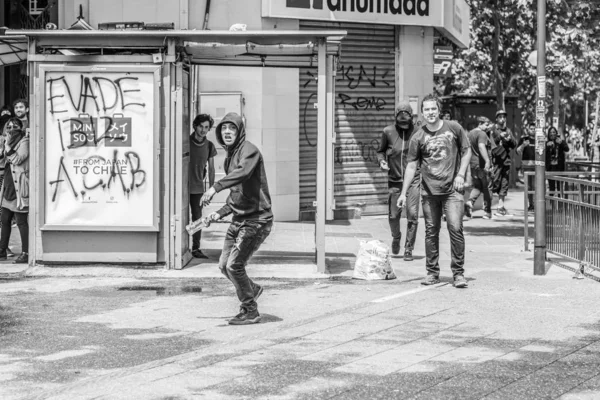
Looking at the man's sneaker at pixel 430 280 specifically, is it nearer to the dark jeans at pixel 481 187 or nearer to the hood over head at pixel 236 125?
the hood over head at pixel 236 125

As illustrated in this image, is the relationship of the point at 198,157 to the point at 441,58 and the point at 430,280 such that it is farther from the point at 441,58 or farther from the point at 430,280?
the point at 441,58

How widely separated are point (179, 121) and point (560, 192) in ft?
13.4

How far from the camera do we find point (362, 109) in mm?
18609

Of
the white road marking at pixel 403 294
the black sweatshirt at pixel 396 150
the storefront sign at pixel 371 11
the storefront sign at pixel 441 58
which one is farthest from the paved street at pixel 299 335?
the storefront sign at pixel 441 58

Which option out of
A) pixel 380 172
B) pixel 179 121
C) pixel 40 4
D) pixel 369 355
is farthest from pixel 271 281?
pixel 40 4

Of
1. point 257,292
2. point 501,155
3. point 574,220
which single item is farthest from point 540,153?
point 501,155

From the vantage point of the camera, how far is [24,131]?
12539 mm

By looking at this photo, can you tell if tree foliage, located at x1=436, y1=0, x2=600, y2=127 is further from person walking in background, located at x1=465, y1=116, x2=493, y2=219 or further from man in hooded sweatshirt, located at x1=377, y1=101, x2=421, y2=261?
man in hooded sweatshirt, located at x1=377, y1=101, x2=421, y2=261

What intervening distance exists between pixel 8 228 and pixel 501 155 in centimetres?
1111

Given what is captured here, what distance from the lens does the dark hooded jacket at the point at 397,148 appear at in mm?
12898

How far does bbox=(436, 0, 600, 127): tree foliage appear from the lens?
2672 centimetres

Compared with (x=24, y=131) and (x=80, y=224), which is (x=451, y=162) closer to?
(x=80, y=224)

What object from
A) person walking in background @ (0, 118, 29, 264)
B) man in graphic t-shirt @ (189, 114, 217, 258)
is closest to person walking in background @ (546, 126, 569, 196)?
man in graphic t-shirt @ (189, 114, 217, 258)

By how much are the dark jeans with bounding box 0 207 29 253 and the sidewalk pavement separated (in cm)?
38
